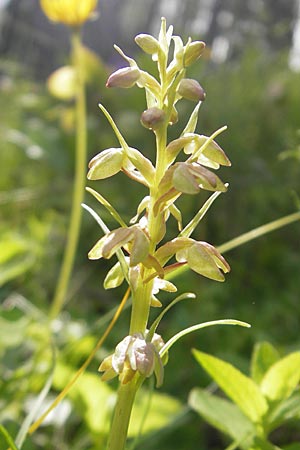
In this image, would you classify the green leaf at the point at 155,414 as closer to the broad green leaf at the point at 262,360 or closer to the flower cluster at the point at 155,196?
the broad green leaf at the point at 262,360

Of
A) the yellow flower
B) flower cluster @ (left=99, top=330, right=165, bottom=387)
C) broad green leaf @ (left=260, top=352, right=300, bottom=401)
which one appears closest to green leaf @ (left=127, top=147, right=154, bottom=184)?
flower cluster @ (left=99, top=330, right=165, bottom=387)

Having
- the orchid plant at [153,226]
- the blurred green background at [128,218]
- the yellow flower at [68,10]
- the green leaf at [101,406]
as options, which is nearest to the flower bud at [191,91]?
the orchid plant at [153,226]

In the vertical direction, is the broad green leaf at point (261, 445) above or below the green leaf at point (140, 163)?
below

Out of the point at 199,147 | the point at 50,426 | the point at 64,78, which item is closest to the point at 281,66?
the point at 64,78

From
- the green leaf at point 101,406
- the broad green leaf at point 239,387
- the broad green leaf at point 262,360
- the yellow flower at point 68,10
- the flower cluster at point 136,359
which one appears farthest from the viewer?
the yellow flower at point 68,10

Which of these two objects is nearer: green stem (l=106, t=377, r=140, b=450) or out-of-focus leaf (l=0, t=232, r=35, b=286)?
green stem (l=106, t=377, r=140, b=450)

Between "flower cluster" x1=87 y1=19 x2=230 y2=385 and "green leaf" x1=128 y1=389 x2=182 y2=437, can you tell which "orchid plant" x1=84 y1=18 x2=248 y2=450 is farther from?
"green leaf" x1=128 y1=389 x2=182 y2=437

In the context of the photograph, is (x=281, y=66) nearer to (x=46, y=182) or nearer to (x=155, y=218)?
(x=46, y=182)
